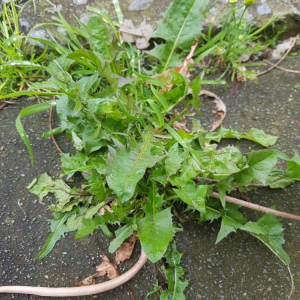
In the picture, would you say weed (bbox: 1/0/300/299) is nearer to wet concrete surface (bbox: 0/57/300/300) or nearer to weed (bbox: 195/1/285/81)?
wet concrete surface (bbox: 0/57/300/300)

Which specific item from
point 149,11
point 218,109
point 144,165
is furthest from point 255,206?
point 149,11

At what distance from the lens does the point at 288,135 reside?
1.51m

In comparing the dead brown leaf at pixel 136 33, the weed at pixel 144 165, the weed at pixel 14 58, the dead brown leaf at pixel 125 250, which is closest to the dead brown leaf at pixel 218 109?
the weed at pixel 144 165

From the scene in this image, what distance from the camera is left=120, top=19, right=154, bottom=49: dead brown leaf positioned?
5.60 feet

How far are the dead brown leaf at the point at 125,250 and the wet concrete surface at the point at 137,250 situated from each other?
0.10ft

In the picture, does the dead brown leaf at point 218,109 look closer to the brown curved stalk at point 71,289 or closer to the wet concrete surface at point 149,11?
the wet concrete surface at point 149,11

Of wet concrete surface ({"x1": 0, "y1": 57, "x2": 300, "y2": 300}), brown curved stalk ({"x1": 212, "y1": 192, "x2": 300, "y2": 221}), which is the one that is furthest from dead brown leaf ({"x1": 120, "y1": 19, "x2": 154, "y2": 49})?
brown curved stalk ({"x1": 212, "y1": 192, "x2": 300, "y2": 221})

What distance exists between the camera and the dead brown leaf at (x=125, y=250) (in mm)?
1259

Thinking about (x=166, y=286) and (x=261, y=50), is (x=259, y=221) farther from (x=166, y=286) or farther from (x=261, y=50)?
(x=261, y=50)

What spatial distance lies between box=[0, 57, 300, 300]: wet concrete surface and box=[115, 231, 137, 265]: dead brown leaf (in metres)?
0.03

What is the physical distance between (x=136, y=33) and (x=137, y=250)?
129 centimetres

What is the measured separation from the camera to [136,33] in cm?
172

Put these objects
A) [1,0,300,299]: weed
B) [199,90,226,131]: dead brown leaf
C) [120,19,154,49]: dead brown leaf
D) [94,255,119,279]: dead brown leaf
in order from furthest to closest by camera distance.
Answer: [120,19,154,49]: dead brown leaf
[199,90,226,131]: dead brown leaf
[94,255,119,279]: dead brown leaf
[1,0,300,299]: weed

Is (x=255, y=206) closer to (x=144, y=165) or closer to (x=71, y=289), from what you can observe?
(x=144, y=165)
